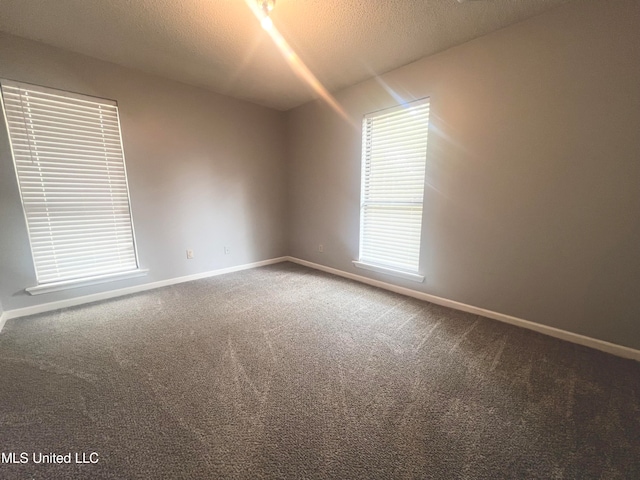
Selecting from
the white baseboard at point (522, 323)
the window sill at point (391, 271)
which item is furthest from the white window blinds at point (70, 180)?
the white baseboard at point (522, 323)

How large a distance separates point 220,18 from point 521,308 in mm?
3505

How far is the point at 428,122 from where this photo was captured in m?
2.50

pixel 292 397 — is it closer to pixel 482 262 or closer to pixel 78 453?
pixel 78 453

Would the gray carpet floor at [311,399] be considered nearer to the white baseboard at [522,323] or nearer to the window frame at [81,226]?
the white baseboard at [522,323]

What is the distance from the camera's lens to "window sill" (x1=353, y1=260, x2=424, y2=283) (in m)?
2.77

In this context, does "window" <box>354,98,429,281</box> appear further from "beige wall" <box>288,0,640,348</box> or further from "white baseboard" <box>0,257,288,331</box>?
"white baseboard" <box>0,257,288,331</box>

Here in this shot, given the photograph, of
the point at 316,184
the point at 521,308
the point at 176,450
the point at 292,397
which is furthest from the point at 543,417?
the point at 316,184

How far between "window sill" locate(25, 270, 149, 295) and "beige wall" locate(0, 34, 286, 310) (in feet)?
0.21

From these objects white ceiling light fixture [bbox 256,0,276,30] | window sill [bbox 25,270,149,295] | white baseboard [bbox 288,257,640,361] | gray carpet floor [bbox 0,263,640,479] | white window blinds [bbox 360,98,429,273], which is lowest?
gray carpet floor [bbox 0,263,640,479]

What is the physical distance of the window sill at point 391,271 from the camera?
9.09 ft

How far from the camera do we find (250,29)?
2059 mm

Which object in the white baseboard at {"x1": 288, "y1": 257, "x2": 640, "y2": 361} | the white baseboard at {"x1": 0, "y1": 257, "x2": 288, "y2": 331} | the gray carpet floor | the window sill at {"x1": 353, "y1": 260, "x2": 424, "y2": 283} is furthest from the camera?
the window sill at {"x1": 353, "y1": 260, "x2": 424, "y2": 283}

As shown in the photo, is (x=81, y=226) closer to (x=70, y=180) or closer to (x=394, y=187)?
(x=70, y=180)

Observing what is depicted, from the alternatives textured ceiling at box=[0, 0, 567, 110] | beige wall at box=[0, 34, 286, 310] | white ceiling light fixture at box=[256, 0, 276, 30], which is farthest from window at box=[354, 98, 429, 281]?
beige wall at box=[0, 34, 286, 310]
